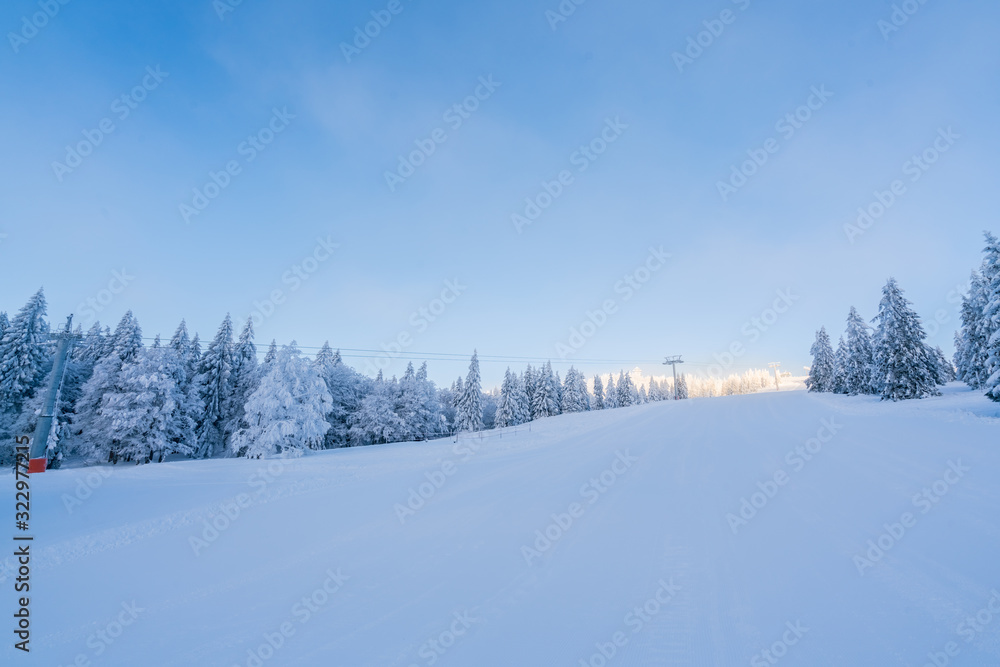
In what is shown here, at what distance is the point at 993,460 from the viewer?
31.5ft

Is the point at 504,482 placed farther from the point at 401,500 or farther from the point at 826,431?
the point at 826,431

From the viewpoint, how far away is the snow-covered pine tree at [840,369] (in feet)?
168

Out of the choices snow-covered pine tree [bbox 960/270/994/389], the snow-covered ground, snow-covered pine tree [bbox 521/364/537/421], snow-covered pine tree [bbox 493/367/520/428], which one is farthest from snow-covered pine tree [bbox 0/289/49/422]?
snow-covered pine tree [bbox 960/270/994/389]

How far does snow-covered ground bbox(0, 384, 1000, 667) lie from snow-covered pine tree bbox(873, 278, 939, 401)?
2833cm

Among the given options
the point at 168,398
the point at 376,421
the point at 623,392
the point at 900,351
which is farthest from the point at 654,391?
the point at 168,398

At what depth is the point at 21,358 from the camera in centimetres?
3244

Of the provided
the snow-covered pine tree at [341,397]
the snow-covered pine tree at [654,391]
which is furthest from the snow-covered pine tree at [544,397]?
the snow-covered pine tree at [654,391]

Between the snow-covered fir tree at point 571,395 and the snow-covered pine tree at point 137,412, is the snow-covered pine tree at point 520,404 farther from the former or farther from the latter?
the snow-covered pine tree at point 137,412

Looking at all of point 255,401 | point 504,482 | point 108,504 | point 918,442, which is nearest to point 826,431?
point 918,442

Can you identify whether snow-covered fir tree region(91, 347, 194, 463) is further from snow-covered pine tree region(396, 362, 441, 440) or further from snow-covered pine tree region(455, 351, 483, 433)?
snow-covered pine tree region(455, 351, 483, 433)

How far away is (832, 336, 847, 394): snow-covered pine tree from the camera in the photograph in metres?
51.1

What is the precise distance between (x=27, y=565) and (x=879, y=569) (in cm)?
1273

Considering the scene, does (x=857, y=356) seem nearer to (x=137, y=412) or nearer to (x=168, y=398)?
(x=168, y=398)

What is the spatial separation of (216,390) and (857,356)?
73428 millimetres
